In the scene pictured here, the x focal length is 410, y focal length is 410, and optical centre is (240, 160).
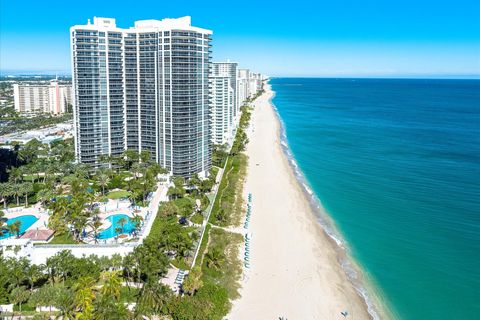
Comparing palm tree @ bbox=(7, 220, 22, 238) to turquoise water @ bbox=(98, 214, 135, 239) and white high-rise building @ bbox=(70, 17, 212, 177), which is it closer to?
turquoise water @ bbox=(98, 214, 135, 239)

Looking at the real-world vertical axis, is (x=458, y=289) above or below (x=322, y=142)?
below

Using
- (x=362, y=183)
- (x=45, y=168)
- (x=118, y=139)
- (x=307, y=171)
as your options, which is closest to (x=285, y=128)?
(x=307, y=171)

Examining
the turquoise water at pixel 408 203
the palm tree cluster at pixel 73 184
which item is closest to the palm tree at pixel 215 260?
the palm tree cluster at pixel 73 184

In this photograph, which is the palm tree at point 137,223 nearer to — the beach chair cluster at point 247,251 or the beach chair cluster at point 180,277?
the beach chair cluster at point 180,277

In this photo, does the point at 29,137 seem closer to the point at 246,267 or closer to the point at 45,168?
the point at 45,168

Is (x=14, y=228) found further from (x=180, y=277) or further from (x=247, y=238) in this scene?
(x=247, y=238)

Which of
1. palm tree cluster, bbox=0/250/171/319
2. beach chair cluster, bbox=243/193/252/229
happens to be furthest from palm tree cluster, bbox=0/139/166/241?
beach chair cluster, bbox=243/193/252/229
